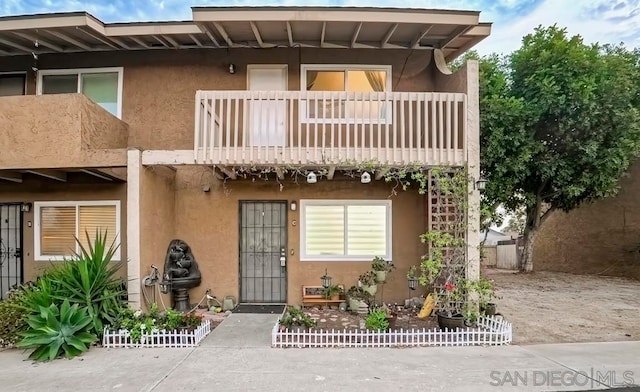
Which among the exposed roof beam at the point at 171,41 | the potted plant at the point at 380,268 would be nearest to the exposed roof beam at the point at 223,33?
the exposed roof beam at the point at 171,41

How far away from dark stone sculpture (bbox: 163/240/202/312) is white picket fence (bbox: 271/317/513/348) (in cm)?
283

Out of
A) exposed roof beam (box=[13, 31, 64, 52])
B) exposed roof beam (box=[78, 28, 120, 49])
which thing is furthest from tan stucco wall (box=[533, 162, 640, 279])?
exposed roof beam (box=[13, 31, 64, 52])

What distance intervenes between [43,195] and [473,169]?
27.8ft

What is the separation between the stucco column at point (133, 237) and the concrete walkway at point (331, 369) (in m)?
1.06

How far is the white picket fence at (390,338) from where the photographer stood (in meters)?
6.09

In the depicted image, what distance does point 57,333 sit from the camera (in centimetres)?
566

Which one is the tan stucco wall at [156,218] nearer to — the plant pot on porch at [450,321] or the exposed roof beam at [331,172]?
the exposed roof beam at [331,172]

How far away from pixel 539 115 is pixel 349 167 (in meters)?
6.40

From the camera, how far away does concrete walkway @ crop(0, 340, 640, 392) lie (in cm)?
464

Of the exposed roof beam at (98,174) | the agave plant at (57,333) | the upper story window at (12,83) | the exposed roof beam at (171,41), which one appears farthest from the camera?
the upper story window at (12,83)

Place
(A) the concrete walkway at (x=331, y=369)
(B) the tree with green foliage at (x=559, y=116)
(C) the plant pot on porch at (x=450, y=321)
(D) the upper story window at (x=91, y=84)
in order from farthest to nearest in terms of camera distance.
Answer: (B) the tree with green foliage at (x=559, y=116), (D) the upper story window at (x=91, y=84), (C) the plant pot on porch at (x=450, y=321), (A) the concrete walkway at (x=331, y=369)

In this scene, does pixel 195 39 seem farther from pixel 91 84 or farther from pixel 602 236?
pixel 602 236

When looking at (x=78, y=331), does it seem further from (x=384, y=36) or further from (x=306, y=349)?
(x=384, y=36)

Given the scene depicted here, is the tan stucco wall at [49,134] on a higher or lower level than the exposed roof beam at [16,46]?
lower
